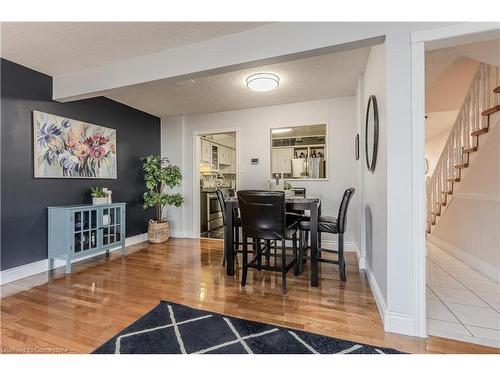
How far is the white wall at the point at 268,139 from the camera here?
388cm

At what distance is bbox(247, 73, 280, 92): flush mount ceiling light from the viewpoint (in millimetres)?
2911

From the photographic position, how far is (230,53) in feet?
7.06

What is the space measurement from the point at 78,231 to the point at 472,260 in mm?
4770

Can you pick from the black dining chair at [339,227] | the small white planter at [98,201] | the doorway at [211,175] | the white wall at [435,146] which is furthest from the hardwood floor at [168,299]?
the white wall at [435,146]

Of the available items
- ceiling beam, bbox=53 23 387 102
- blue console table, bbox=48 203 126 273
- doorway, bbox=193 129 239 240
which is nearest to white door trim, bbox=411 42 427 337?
ceiling beam, bbox=53 23 387 102

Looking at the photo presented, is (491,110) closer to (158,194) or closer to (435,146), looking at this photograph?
(435,146)

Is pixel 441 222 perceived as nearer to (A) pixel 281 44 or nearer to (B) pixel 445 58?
(B) pixel 445 58

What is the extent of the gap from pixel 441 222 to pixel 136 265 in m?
4.57

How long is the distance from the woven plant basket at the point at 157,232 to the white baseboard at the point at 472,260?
4.45 m

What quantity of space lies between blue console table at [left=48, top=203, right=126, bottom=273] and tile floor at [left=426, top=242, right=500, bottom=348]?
3.58 m

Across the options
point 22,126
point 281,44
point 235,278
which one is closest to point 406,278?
point 235,278

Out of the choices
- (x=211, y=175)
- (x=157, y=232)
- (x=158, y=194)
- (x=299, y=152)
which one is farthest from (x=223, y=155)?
(x=157, y=232)

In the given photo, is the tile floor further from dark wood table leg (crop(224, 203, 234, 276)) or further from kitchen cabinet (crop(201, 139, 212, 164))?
kitchen cabinet (crop(201, 139, 212, 164))
